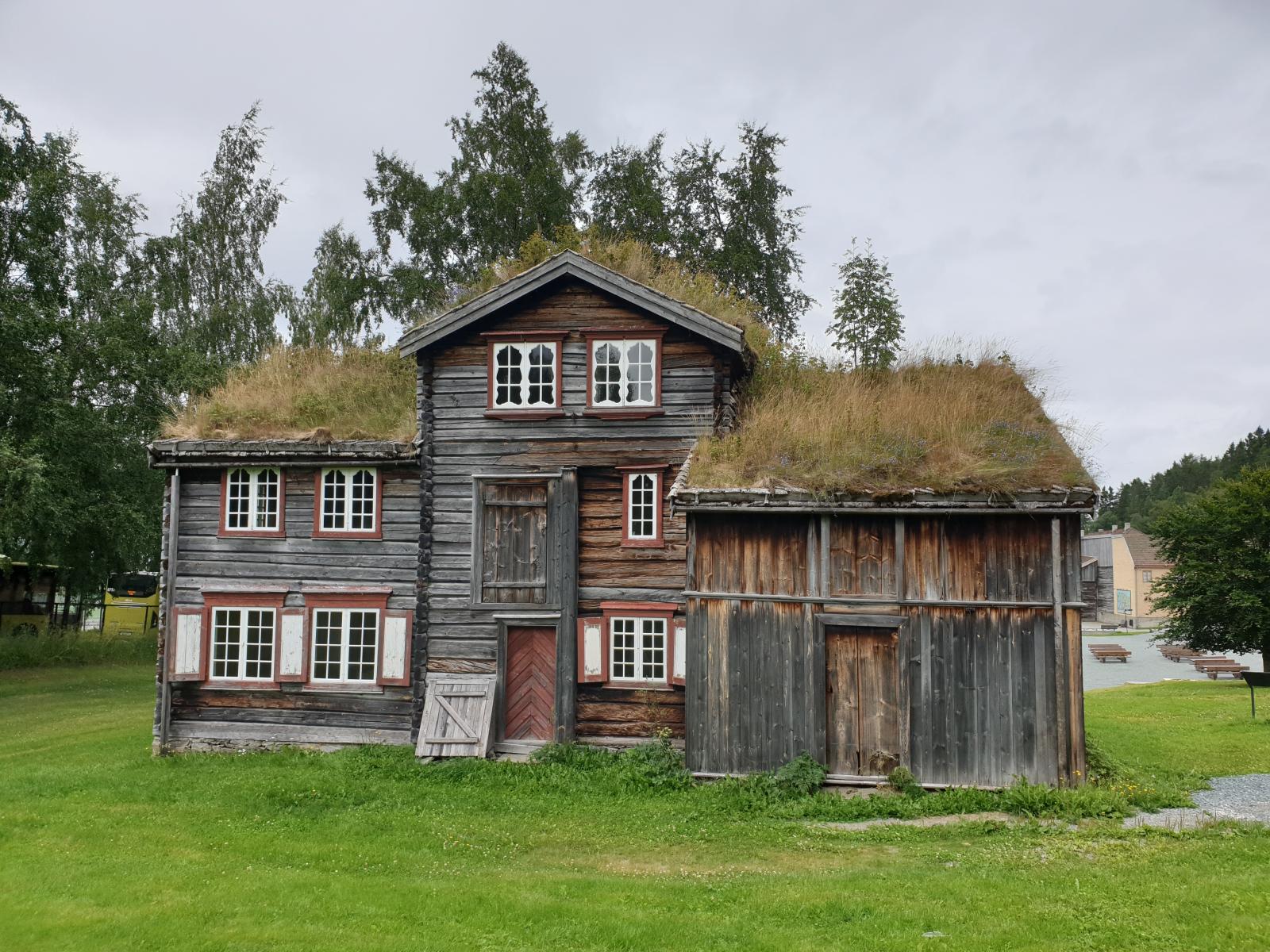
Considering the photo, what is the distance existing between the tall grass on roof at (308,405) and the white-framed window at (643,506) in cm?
456

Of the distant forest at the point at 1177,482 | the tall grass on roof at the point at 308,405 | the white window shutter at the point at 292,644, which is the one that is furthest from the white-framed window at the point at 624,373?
the distant forest at the point at 1177,482

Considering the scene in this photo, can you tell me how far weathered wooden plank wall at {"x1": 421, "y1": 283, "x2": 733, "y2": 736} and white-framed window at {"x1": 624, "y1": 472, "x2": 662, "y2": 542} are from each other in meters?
0.19

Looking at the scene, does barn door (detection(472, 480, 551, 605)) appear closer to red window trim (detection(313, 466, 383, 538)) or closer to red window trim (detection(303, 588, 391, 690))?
red window trim (detection(303, 588, 391, 690))

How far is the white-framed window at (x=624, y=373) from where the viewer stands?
1795 centimetres

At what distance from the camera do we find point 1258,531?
A: 31922 millimetres

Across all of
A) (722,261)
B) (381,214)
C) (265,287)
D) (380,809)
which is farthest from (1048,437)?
(265,287)

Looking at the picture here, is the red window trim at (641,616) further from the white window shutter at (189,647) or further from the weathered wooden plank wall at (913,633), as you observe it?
the white window shutter at (189,647)

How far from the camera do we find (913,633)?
14891 millimetres

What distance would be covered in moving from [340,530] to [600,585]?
534 cm

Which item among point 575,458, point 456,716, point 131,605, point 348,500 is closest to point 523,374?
point 575,458

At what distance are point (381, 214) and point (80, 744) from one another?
20.3 m

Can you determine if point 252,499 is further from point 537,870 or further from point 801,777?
point 801,777

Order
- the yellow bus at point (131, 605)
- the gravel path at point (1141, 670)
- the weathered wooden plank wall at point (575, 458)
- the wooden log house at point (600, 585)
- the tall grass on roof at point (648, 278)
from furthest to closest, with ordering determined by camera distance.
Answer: the yellow bus at point (131, 605) < the gravel path at point (1141, 670) < the tall grass on roof at point (648, 278) < the weathered wooden plank wall at point (575, 458) < the wooden log house at point (600, 585)

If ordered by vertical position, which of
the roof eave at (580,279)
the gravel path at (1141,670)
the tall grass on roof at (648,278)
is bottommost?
the gravel path at (1141,670)
